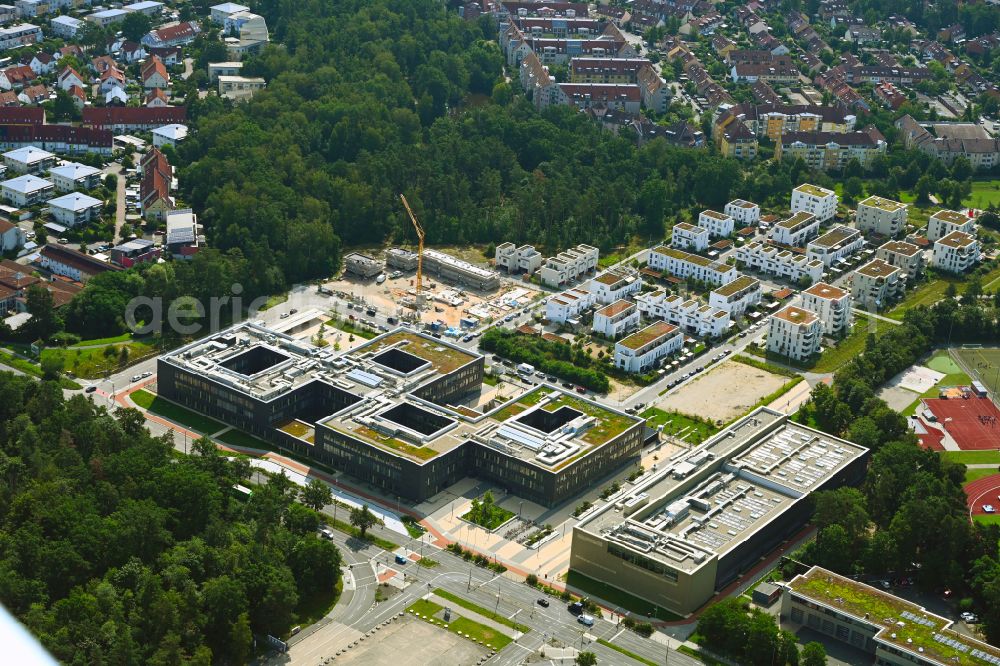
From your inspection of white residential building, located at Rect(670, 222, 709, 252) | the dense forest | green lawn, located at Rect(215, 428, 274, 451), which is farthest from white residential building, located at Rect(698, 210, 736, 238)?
the dense forest

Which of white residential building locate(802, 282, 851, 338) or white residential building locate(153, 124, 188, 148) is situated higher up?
white residential building locate(153, 124, 188, 148)

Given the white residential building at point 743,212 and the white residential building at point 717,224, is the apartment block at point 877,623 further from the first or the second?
the white residential building at point 743,212

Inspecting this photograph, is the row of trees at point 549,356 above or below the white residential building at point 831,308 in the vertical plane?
below

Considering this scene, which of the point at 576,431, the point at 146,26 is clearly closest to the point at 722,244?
the point at 576,431

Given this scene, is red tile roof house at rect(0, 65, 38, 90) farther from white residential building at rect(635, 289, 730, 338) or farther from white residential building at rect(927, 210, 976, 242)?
white residential building at rect(927, 210, 976, 242)

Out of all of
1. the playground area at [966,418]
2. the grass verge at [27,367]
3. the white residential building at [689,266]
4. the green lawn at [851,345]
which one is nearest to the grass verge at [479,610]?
the grass verge at [27,367]

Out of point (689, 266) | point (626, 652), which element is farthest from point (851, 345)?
point (626, 652)

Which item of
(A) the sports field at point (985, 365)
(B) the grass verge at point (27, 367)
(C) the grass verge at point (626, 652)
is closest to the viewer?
(C) the grass verge at point (626, 652)
